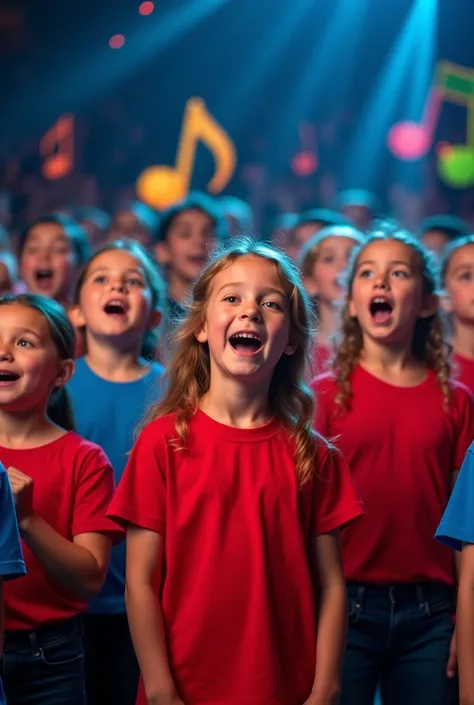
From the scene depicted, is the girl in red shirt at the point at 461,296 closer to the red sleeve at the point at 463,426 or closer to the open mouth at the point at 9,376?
the red sleeve at the point at 463,426

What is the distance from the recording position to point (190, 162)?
11742mm

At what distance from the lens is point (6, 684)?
2436mm

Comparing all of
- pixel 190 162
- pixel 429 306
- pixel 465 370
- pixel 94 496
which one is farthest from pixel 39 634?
pixel 190 162

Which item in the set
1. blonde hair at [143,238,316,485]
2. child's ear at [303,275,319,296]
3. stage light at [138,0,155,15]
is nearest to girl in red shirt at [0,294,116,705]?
blonde hair at [143,238,316,485]

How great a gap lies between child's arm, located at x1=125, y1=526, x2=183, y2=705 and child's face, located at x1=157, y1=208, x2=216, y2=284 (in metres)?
2.48

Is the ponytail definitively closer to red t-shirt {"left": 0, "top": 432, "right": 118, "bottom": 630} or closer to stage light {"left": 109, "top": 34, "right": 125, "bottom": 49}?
red t-shirt {"left": 0, "top": 432, "right": 118, "bottom": 630}

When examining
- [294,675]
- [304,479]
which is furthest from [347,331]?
[294,675]

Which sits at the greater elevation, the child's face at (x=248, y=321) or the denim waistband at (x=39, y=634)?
the child's face at (x=248, y=321)

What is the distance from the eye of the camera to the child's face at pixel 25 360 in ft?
8.77

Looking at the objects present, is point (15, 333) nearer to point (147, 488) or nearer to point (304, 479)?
point (147, 488)

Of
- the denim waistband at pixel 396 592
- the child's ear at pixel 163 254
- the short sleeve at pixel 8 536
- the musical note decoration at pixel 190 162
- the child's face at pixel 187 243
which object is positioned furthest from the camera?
the musical note decoration at pixel 190 162

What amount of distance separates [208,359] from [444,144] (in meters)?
9.82

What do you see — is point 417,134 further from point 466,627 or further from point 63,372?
point 466,627

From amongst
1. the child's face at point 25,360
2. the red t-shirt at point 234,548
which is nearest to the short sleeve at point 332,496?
the red t-shirt at point 234,548
